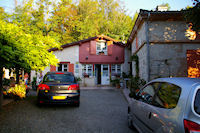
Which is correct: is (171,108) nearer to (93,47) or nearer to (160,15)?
(160,15)

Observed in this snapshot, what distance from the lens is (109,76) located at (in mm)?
17953

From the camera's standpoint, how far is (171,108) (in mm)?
2297

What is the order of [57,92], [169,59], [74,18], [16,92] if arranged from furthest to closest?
[74,18], [169,59], [16,92], [57,92]

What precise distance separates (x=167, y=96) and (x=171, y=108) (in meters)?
0.32

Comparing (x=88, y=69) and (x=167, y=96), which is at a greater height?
(x=88, y=69)

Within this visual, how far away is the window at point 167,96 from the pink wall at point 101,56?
14880mm

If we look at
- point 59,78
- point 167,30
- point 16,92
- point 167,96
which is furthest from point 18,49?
point 167,30

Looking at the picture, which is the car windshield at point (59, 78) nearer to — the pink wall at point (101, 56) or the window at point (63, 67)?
the pink wall at point (101, 56)

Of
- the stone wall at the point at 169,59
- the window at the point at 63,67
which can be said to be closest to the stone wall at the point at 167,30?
the stone wall at the point at 169,59

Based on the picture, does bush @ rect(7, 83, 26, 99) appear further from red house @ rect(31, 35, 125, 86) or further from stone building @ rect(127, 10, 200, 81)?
red house @ rect(31, 35, 125, 86)

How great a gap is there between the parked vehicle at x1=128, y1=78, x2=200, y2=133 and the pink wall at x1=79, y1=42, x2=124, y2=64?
14.4m

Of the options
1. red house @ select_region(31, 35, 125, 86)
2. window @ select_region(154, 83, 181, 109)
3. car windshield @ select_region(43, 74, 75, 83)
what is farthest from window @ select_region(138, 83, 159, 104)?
red house @ select_region(31, 35, 125, 86)

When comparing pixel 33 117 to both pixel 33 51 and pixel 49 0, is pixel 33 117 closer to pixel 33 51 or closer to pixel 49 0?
pixel 33 51

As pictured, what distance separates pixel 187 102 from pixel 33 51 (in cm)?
547
